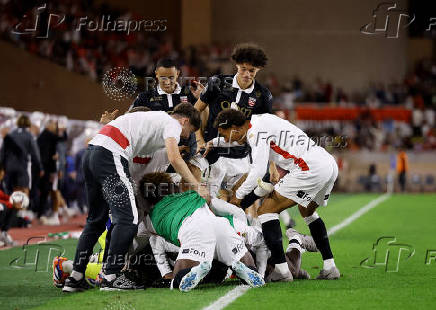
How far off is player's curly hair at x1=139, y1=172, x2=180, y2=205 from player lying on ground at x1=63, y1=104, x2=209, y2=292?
33cm

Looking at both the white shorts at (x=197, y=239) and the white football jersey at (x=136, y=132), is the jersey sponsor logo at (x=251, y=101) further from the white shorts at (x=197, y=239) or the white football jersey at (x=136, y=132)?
the white shorts at (x=197, y=239)

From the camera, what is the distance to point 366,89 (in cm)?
4353

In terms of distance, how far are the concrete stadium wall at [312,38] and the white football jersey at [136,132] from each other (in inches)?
1397

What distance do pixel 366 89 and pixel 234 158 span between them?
3317cm

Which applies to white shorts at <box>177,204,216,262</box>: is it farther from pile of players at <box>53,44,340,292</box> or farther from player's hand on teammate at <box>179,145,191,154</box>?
player's hand on teammate at <box>179,145,191,154</box>

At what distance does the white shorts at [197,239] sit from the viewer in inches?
327

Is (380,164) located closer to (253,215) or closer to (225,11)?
(225,11)

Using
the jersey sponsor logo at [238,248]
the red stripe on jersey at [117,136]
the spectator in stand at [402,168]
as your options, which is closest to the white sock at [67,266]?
the red stripe on jersey at [117,136]

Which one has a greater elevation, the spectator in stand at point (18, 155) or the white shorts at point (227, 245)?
the spectator in stand at point (18, 155)

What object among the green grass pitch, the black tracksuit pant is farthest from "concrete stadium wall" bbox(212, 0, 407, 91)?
the black tracksuit pant

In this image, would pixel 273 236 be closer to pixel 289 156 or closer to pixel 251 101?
pixel 289 156

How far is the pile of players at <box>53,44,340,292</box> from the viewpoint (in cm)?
834

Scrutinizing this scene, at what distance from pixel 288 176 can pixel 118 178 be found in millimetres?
2047

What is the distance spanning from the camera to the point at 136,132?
856 centimetres
